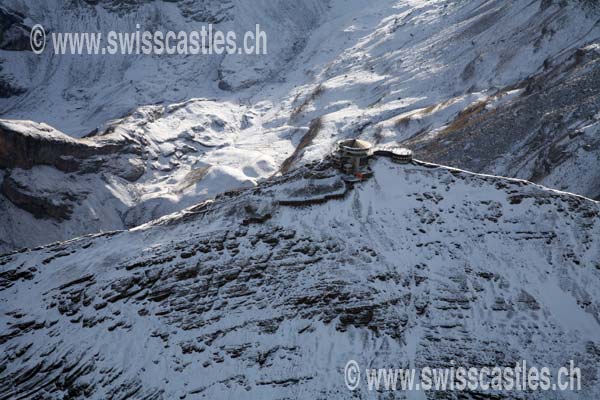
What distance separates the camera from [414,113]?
64.6 m

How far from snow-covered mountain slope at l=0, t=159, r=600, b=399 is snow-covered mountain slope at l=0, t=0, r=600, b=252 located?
15179 mm

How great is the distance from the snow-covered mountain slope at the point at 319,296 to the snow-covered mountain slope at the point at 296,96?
15179mm

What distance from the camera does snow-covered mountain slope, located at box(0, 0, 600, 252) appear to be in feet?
161

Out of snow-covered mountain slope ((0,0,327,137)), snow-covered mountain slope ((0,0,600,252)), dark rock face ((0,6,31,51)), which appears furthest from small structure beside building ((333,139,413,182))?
dark rock face ((0,6,31,51))

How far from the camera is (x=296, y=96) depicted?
93.6 m

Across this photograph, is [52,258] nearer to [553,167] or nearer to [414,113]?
[553,167]

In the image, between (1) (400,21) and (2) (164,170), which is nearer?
(2) (164,170)

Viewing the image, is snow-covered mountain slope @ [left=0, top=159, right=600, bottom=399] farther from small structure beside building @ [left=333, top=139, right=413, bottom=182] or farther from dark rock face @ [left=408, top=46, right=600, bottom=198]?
dark rock face @ [left=408, top=46, right=600, bottom=198]

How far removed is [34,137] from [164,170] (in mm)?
18541

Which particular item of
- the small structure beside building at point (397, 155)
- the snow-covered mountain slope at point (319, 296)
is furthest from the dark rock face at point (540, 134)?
the small structure beside building at point (397, 155)

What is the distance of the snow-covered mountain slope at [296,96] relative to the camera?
49.1 m

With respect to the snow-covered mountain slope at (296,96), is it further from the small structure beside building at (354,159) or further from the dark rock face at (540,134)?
the small structure beside building at (354,159)

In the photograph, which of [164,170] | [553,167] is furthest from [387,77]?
[553,167]

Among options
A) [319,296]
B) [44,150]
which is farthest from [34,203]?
[319,296]
